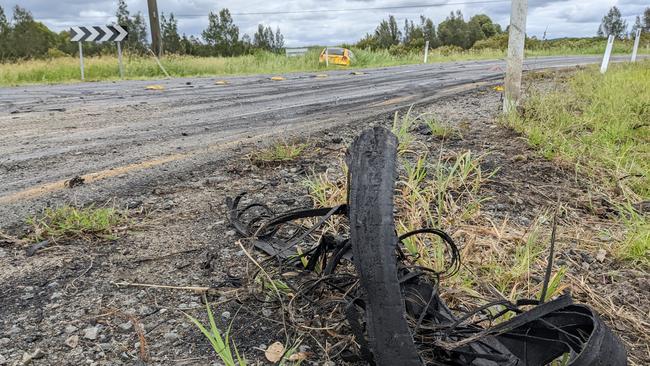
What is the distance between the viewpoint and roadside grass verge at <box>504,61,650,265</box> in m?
2.88

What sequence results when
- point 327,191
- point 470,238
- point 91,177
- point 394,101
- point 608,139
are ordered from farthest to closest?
1. point 394,101
2. point 608,139
3. point 91,177
4. point 327,191
5. point 470,238

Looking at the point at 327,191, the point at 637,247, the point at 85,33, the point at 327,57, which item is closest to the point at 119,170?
the point at 327,191

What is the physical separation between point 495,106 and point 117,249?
534cm

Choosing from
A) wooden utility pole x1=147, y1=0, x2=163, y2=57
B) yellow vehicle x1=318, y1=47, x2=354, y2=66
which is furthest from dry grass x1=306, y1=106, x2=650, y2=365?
wooden utility pole x1=147, y1=0, x2=163, y2=57

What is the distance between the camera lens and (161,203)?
9.67ft

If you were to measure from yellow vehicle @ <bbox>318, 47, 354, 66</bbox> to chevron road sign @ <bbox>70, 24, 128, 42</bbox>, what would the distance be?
7467mm

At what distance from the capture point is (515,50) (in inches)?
191

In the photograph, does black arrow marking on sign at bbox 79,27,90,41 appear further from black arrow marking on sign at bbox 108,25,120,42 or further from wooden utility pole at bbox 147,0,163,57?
wooden utility pole at bbox 147,0,163,57

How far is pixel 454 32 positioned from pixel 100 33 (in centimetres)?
3802

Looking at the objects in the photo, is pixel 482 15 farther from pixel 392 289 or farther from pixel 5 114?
pixel 392 289

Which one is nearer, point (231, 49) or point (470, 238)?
point (470, 238)

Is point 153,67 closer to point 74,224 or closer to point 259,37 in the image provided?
point 74,224

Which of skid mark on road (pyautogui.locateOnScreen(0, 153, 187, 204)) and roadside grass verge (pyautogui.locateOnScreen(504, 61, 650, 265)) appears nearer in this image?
roadside grass verge (pyautogui.locateOnScreen(504, 61, 650, 265))

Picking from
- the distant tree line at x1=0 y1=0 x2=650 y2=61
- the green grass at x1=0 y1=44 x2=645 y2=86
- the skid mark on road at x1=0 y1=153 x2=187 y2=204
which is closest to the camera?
the skid mark on road at x1=0 y1=153 x2=187 y2=204
